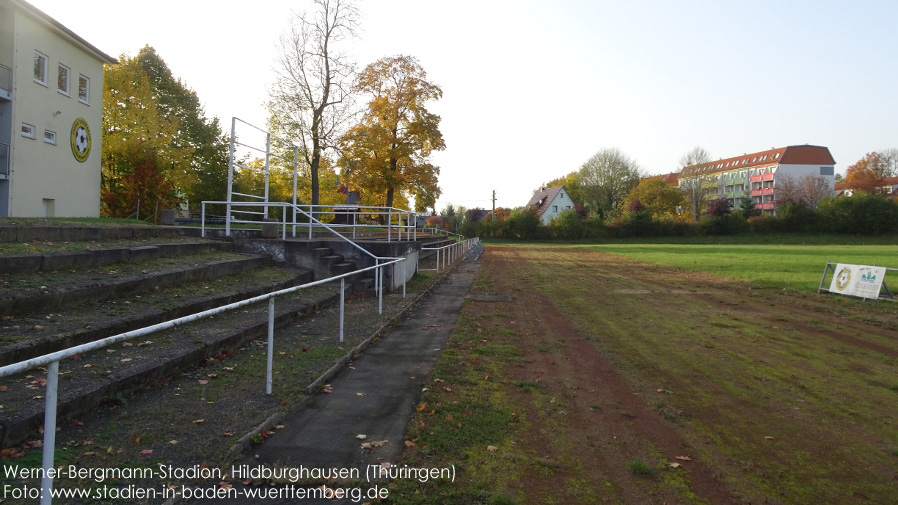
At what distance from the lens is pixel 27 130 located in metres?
19.7

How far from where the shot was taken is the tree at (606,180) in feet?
269

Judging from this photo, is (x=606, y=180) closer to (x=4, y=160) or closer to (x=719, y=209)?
(x=719, y=209)

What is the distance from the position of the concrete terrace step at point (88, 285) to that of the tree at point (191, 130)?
3242 centimetres

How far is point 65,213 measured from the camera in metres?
22.0

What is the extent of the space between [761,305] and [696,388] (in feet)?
28.1

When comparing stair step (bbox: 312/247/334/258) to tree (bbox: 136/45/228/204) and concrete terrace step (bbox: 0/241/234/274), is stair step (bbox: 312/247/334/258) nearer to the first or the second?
concrete terrace step (bbox: 0/241/234/274)

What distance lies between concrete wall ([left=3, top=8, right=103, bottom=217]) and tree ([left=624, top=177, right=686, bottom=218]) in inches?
2626

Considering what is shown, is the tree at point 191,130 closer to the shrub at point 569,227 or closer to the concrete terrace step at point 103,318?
the concrete terrace step at point 103,318

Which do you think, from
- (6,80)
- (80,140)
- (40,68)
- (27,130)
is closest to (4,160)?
(27,130)

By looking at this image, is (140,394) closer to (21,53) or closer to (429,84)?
(21,53)

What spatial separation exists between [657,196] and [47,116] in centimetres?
7273

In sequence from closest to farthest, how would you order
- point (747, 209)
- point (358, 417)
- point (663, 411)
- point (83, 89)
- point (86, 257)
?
1. point (358, 417)
2. point (663, 411)
3. point (86, 257)
4. point (83, 89)
5. point (747, 209)

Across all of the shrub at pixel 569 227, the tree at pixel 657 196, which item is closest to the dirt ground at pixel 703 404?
the shrub at pixel 569 227

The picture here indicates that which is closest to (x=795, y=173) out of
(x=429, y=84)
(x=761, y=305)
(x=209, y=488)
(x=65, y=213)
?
(x=429, y=84)
